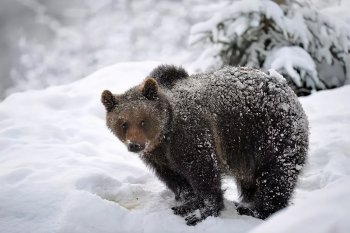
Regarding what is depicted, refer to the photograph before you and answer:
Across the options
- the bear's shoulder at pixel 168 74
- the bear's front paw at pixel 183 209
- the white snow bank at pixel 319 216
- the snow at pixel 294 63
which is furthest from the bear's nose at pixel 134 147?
the snow at pixel 294 63

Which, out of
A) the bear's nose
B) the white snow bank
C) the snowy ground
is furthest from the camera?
the bear's nose

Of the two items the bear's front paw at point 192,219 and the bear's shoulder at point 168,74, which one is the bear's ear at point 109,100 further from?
the bear's front paw at point 192,219

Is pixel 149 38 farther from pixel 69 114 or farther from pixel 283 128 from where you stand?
pixel 283 128

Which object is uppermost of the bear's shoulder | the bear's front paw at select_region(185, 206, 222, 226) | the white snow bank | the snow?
the white snow bank

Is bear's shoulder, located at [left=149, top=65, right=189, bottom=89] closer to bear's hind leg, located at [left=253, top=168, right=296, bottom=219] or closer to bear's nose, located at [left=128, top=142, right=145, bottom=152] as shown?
bear's nose, located at [left=128, top=142, right=145, bottom=152]

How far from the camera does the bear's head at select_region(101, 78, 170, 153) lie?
13.6 ft

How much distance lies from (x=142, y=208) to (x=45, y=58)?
18.3 metres

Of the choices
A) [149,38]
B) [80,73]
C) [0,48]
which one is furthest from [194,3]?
[0,48]

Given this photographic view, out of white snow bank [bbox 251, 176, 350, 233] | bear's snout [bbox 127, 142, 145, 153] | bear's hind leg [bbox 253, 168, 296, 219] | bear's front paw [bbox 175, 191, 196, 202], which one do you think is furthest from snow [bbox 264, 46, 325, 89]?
white snow bank [bbox 251, 176, 350, 233]

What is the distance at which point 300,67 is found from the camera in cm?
845

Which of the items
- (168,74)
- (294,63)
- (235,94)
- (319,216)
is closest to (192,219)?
(235,94)

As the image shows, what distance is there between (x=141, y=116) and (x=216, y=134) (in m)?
0.71

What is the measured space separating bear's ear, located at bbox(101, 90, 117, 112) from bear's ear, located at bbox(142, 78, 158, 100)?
30cm

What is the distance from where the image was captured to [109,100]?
432 cm
